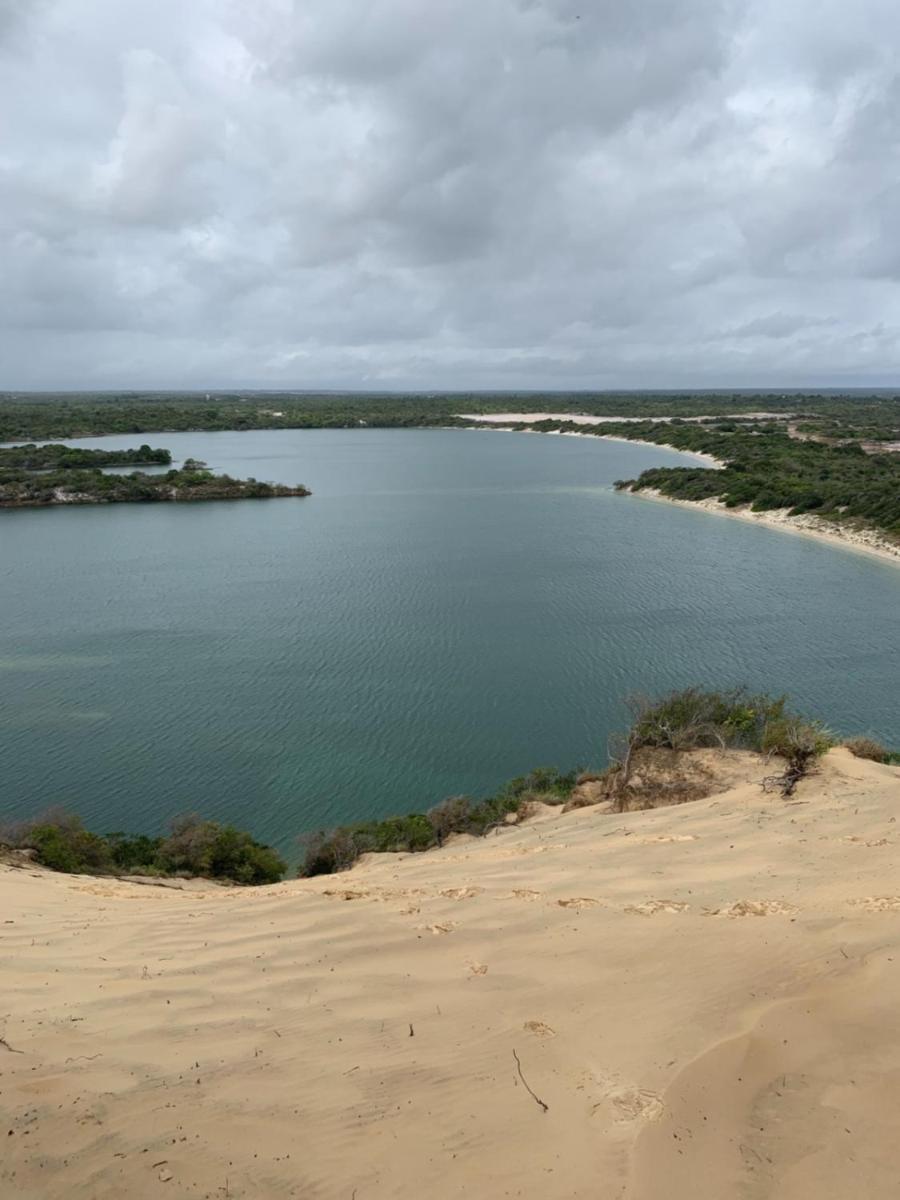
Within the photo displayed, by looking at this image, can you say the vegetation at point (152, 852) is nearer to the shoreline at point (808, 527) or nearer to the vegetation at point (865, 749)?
the vegetation at point (865, 749)

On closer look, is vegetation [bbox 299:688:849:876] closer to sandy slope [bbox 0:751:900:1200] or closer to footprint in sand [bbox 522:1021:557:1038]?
sandy slope [bbox 0:751:900:1200]

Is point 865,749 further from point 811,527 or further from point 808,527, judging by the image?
point 808,527

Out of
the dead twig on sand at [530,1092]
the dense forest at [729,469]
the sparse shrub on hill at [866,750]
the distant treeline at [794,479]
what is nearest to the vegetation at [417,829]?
the sparse shrub on hill at [866,750]

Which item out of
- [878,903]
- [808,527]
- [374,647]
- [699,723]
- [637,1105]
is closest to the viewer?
[637,1105]

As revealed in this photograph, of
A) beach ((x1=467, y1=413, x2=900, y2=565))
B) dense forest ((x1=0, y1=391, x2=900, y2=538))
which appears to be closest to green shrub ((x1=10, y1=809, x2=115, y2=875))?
beach ((x1=467, y1=413, x2=900, y2=565))

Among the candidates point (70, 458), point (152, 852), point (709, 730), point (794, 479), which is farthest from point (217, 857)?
point (70, 458)

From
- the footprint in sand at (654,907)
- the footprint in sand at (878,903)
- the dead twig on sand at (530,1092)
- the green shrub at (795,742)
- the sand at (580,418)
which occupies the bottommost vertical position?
the green shrub at (795,742)
